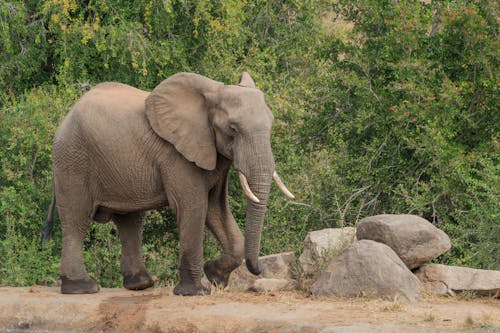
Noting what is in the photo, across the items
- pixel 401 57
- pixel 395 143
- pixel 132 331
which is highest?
pixel 401 57

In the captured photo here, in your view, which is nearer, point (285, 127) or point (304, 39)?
point (285, 127)

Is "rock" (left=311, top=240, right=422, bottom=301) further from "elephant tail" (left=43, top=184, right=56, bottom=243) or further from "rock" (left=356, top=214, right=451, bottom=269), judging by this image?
"elephant tail" (left=43, top=184, right=56, bottom=243)

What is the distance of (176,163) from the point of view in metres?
10.5

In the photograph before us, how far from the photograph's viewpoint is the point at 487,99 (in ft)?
44.3

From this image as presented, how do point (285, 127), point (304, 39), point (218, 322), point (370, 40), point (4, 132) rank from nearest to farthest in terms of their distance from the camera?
1. point (218, 322)
2. point (4, 132)
3. point (370, 40)
4. point (285, 127)
5. point (304, 39)

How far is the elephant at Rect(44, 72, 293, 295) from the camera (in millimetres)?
10070

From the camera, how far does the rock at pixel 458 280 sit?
34.4 feet

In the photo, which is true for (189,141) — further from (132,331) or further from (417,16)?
(417,16)

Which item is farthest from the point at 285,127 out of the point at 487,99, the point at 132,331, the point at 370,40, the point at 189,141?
the point at 132,331

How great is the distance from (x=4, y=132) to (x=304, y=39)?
813 centimetres

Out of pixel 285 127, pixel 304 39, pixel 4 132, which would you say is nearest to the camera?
pixel 4 132

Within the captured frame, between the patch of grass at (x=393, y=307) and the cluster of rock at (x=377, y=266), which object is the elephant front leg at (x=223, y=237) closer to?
the cluster of rock at (x=377, y=266)

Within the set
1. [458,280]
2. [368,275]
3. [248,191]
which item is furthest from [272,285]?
[458,280]

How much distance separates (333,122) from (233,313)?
19.1 ft
